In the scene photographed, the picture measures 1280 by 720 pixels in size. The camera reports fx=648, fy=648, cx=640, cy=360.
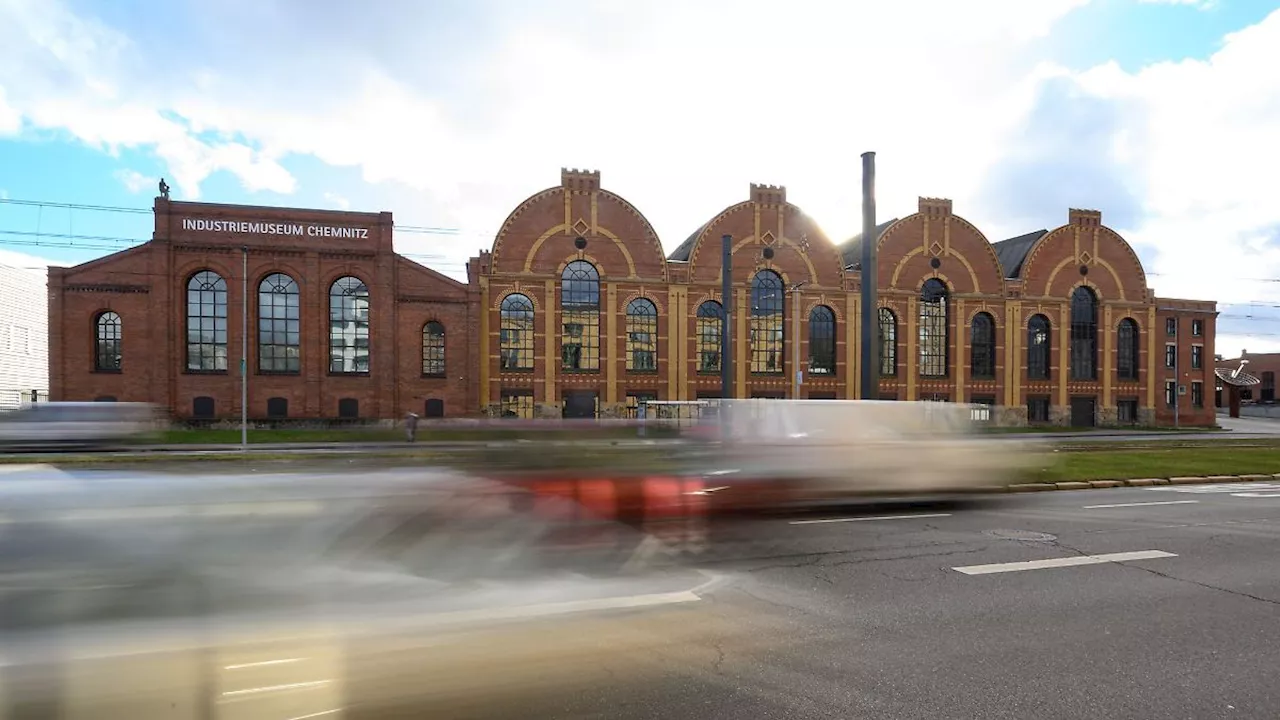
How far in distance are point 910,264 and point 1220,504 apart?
32.3 metres

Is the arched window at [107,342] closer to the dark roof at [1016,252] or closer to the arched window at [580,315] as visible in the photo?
the arched window at [580,315]

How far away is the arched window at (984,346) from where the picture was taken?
43.4 metres

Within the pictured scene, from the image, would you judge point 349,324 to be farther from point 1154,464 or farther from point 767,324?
point 1154,464

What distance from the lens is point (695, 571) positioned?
7.06 metres

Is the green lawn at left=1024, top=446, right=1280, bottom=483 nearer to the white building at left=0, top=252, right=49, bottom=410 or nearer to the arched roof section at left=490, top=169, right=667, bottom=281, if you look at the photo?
the arched roof section at left=490, top=169, right=667, bottom=281

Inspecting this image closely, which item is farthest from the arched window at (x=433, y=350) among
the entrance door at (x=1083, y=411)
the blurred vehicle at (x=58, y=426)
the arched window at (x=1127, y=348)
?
the arched window at (x=1127, y=348)

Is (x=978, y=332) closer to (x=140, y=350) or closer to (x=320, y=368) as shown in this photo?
(x=320, y=368)

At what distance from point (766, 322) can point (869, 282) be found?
→ 2365 centimetres

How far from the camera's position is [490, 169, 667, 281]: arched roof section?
122ft

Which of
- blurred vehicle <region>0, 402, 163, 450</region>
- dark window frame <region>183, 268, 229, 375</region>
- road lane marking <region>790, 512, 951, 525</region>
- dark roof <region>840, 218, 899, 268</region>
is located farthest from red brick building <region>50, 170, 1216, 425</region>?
road lane marking <region>790, 512, 951, 525</region>

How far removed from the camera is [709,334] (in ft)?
129

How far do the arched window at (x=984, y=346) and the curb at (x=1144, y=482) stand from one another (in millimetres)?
27909

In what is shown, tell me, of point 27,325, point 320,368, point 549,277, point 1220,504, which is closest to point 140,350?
point 320,368

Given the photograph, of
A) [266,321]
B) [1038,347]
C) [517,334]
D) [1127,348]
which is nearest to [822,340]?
[1038,347]
